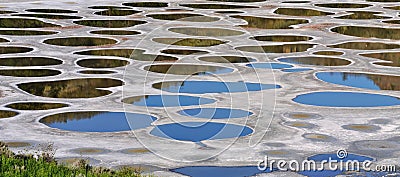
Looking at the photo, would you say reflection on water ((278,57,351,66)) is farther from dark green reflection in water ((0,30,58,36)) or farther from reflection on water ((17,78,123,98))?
dark green reflection in water ((0,30,58,36))

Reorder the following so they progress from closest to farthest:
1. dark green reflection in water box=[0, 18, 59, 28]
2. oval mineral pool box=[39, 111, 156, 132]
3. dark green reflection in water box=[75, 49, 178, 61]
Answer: oval mineral pool box=[39, 111, 156, 132] → dark green reflection in water box=[75, 49, 178, 61] → dark green reflection in water box=[0, 18, 59, 28]

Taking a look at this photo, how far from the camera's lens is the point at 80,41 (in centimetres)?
2200

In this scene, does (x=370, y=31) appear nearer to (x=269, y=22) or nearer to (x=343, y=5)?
(x=269, y=22)

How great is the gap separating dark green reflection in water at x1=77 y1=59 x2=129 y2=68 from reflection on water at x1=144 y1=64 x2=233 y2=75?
65 cm

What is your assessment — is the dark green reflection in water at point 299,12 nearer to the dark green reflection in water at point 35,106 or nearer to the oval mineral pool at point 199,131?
the dark green reflection in water at point 35,106

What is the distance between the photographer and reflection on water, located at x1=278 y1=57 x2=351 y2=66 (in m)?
19.1

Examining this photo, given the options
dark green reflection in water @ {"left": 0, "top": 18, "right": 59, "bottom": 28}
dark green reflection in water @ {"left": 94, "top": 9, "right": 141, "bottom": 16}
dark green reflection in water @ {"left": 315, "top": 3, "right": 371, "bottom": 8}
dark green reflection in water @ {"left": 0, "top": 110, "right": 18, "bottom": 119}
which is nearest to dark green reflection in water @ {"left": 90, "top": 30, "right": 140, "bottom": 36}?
dark green reflection in water @ {"left": 0, "top": 18, "right": 59, "bottom": 28}

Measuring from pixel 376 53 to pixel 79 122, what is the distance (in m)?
8.97

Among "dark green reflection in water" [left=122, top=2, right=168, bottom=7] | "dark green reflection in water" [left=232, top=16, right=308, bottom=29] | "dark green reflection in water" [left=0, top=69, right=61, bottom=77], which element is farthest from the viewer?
"dark green reflection in water" [left=122, top=2, right=168, bottom=7]

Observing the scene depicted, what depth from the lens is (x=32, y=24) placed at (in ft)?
81.7

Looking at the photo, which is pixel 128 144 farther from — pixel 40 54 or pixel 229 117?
pixel 40 54

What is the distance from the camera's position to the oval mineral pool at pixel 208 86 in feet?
52.0

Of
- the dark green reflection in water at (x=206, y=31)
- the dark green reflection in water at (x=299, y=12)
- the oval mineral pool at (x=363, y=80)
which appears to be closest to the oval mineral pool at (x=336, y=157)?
the oval mineral pool at (x=363, y=80)

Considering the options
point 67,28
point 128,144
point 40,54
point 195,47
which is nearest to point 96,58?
point 40,54
